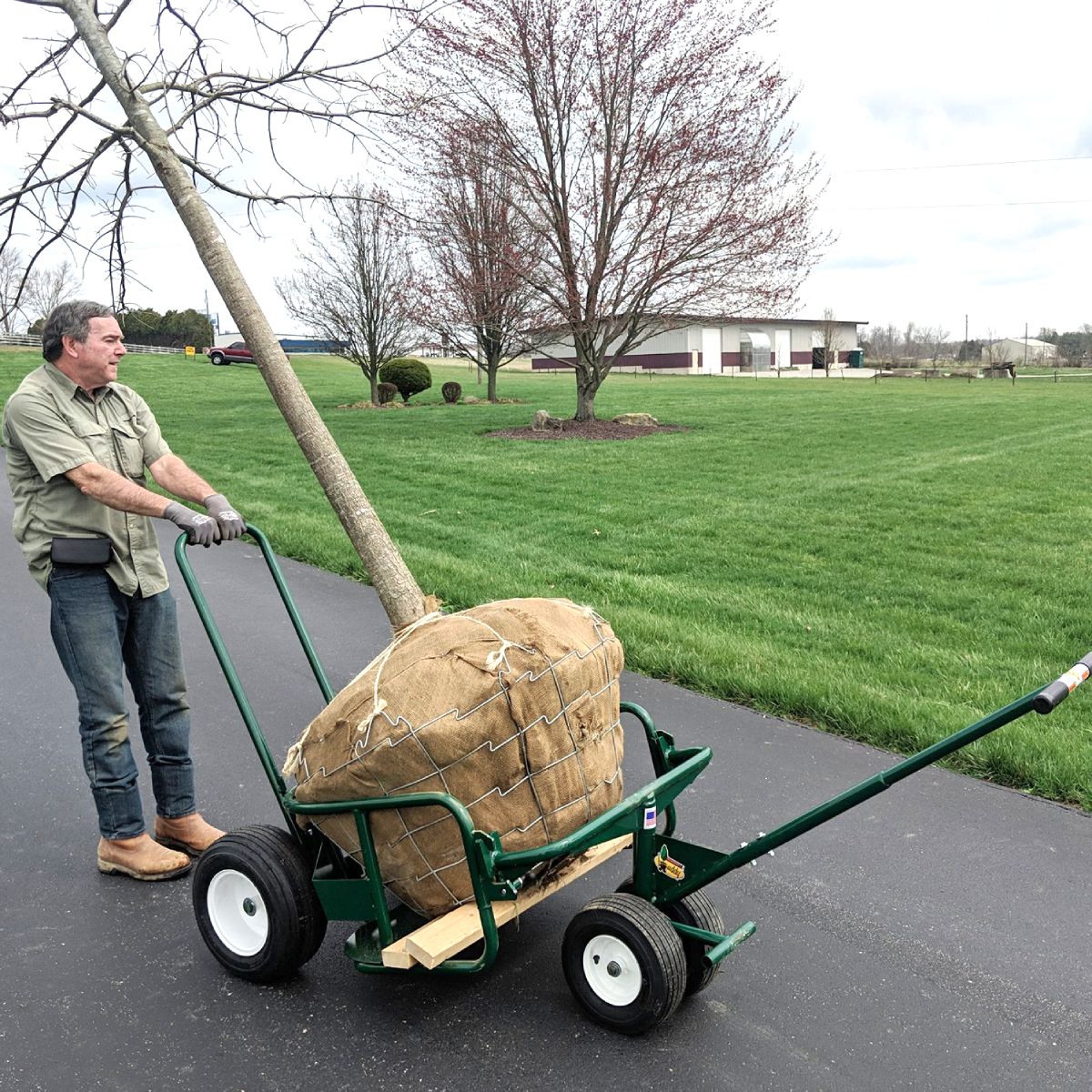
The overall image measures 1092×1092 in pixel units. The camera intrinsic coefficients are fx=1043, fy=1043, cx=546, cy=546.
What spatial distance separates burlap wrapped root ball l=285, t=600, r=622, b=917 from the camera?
2766 millimetres

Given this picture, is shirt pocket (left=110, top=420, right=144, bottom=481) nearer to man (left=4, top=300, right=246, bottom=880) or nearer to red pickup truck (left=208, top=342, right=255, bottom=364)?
man (left=4, top=300, right=246, bottom=880)

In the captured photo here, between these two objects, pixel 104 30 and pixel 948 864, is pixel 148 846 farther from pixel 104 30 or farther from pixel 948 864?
pixel 104 30

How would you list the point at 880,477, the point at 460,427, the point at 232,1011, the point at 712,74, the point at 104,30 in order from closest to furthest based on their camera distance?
the point at 232,1011 → the point at 104,30 → the point at 880,477 → the point at 712,74 → the point at 460,427

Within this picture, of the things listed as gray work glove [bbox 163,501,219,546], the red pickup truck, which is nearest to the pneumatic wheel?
gray work glove [bbox 163,501,219,546]

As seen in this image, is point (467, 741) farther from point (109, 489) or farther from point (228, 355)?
point (228, 355)

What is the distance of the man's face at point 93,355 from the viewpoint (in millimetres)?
3604

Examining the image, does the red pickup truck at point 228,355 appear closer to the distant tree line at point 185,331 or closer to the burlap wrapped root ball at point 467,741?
the distant tree line at point 185,331

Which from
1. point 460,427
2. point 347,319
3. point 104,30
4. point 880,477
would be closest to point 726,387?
point 347,319

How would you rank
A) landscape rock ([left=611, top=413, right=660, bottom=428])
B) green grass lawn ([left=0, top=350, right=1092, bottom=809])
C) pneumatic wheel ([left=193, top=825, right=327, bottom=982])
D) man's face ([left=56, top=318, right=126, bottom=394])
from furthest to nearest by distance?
landscape rock ([left=611, top=413, right=660, bottom=428]), green grass lawn ([left=0, top=350, right=1092, bottom=809]), man's face ([left=56, top=318, right=126, bottom=394]), pneumatic wheel ([left=193, top=825, right=327, bottom=982])

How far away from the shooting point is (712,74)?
1823 centimetres

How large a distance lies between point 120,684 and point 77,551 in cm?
53

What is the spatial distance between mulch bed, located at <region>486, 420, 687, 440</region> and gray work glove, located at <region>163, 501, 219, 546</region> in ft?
48.9

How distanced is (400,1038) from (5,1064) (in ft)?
3.45

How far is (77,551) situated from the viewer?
365 cm
